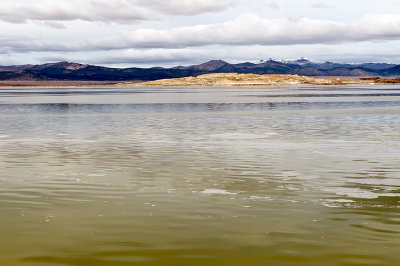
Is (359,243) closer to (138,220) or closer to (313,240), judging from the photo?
(313,240)

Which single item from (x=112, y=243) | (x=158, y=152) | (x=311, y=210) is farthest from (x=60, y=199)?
(x=158, y=152)

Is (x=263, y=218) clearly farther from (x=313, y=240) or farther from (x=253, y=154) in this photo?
(x=253, y=154)

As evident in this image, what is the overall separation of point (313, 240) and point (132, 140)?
26043mm

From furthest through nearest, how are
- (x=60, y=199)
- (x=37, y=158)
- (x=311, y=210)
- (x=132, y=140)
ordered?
(x=132, y=140) → (x=37, y=158) → (x=60, y=199) → (x=311, y=210)

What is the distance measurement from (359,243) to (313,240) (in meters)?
1.06

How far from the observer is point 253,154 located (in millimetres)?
28844

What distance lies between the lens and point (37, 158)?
2780 centimetres

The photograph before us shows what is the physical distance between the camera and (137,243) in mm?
12664

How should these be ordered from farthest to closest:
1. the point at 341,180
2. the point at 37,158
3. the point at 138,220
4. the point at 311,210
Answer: the point at 37,158
the point at 341,180
the point at 311,210
the point at 138,220

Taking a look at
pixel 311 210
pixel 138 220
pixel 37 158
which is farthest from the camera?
pixel 37 158

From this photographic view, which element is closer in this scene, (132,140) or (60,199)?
(60,199)

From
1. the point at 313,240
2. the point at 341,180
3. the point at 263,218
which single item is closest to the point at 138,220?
the point at 263,218

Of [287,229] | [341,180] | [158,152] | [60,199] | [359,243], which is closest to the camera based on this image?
[359,243]

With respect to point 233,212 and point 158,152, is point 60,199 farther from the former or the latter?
point 158,152
